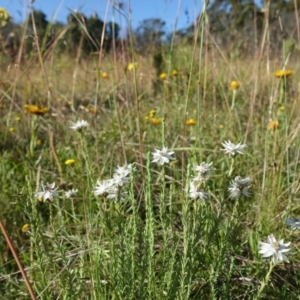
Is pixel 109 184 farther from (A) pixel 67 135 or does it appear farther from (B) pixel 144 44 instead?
(B) pixel 144 44

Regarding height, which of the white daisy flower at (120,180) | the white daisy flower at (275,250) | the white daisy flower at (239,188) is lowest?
the white daisy flower at (275,250)

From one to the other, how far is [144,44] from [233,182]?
10.2ft

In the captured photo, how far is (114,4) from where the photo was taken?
1098 millimetres

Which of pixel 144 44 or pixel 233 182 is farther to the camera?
pixel 144 44

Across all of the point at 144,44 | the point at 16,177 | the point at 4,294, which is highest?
the point at 144,44

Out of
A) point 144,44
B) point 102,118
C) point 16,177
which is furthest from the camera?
point 144,44

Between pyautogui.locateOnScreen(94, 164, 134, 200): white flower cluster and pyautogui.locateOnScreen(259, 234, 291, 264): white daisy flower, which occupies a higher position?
pyautogui.locateOnScreen(94, 164, 134, 200): white flower cluster

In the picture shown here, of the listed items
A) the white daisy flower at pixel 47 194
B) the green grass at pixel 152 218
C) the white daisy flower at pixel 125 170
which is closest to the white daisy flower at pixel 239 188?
the green grass at pixel 152 218

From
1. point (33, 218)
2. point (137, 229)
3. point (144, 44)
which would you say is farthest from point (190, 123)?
point (144, 44)

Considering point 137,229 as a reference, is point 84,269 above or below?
below

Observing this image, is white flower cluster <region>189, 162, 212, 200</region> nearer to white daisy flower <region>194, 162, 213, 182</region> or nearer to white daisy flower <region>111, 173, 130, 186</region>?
white daisy flower <region>194, 162, 213, 182</region>

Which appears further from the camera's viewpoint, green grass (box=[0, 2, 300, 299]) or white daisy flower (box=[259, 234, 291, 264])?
green grass (box=[0, 2, 300, 299])

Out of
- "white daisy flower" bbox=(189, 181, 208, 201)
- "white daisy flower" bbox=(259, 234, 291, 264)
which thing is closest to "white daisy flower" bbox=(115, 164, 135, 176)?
"white daisy flower" bbox=(189, 181, 208, 201)

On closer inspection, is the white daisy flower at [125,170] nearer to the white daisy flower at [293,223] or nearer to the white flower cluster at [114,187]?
the white flower cluster at [114,187]
